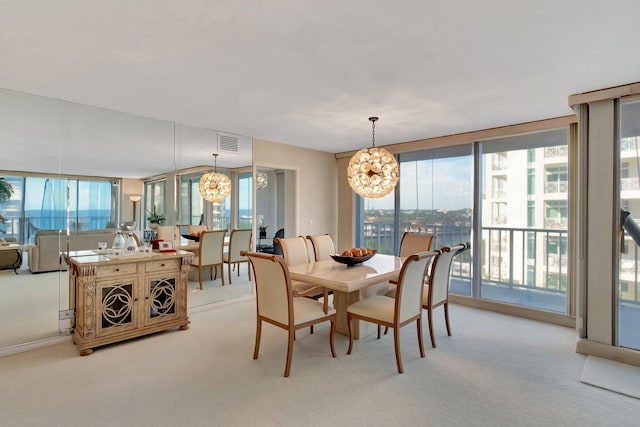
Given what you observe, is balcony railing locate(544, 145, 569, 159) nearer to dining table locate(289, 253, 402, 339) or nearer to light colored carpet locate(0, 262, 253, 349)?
dining table locate(289, 253, 402, 339)

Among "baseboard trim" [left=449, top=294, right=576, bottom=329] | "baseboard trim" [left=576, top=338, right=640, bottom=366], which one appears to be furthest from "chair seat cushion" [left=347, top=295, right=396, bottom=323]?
"baseboard trim" [left=449, top=294, right=576, bottom=329]

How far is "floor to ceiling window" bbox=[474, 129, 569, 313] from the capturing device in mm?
4031

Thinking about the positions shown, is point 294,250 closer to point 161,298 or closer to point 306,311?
point 306,311

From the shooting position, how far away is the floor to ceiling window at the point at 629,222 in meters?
2.95

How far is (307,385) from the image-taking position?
8.07 ft

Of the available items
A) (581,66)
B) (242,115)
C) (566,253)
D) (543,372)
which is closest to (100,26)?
(242,115)

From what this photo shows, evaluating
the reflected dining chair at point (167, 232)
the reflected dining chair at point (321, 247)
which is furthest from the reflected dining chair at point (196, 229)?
the reflected dining chair at point (321, 247)

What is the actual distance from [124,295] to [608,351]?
453 cm

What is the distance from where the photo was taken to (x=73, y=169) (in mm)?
3395

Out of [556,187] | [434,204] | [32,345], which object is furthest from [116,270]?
Answer: [556,187]

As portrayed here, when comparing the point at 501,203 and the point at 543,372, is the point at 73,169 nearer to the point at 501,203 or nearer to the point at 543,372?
the point at 543,372

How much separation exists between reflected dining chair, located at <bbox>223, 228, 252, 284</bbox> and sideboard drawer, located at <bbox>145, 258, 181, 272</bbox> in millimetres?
1097

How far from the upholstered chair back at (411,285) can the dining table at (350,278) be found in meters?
0.27

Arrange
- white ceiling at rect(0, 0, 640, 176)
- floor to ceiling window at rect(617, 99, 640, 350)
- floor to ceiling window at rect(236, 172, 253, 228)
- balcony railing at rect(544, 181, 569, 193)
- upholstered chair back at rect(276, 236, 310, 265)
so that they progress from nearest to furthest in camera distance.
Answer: white ceiling at rect(0, 0, 640, 176) < floor to ceiling window at rect(617, 99, 640, 350) < upholstered chair back at rect(276, 236, 310, 265) < balcony railing at rect(544, 181, 569, 193) < floor to ceiling window at rect(236, 172, 253, 228)
